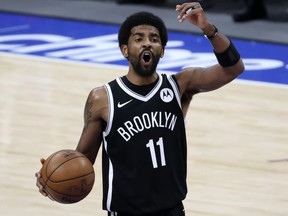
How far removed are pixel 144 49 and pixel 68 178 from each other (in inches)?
33.4

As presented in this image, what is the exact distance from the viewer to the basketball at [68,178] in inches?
205

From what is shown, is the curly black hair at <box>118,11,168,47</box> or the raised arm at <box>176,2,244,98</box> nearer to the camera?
the raised arm at <box>176,2,244,98</box>

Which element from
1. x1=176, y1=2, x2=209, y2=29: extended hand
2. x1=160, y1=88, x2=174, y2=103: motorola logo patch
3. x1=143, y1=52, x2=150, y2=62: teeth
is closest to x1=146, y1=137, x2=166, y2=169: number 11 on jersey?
x1=160, y1=88, x2=174, y2=103: motorola logo patch

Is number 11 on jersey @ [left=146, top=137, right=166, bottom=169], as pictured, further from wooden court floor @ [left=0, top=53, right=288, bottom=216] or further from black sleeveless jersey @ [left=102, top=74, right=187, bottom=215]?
wooden court floor @ [left=0, top=53, right=288, bottom=216]

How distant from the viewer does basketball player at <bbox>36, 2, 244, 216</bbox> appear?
5133mm

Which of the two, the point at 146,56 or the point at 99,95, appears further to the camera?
the point at 99,95

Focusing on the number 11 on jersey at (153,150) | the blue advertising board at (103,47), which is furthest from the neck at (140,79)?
the blue advertising board at (103,47)

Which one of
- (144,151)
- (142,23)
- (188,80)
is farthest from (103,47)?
(144,151)

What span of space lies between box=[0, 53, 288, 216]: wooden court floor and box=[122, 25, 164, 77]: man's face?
8.93 ft

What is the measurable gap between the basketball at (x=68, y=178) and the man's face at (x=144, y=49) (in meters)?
0.62

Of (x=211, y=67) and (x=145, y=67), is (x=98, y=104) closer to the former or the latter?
(x=145, y=67)

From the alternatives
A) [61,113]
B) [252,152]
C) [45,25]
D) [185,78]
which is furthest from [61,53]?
[185,78]

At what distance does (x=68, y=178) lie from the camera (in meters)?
5.23

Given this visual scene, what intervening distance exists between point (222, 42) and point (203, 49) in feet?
25.4
